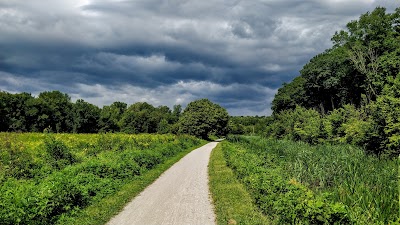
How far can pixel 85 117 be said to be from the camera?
279 feet

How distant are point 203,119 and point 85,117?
31089 millimetres

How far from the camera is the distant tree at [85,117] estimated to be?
3250 inches

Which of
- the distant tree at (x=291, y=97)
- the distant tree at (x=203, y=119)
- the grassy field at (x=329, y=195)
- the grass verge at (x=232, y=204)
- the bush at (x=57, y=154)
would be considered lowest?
the grass verge at (x=232, y=204)

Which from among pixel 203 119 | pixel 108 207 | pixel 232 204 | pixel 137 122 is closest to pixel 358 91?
pixel 203 119

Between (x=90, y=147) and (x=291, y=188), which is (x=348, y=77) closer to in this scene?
(x=90, y=147)

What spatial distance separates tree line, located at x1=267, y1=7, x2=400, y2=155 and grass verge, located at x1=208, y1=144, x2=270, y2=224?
→ 1369 centimetres

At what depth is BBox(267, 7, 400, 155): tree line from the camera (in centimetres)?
2475

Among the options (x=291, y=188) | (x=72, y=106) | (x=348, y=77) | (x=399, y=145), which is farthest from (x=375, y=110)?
(x=72, y=106)

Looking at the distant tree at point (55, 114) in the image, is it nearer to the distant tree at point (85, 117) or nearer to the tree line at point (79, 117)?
the tree line at point (79, 117)

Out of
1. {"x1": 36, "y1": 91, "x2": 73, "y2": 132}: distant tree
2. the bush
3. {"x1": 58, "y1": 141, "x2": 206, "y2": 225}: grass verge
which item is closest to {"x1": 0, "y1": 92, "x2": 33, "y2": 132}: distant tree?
{"x1": 36, "y1": 91, "x2": 73, "y2": 132}: distant tree

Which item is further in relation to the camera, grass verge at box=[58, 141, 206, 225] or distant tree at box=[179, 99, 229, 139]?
distant tree at box=[179, 99, 229, 139]

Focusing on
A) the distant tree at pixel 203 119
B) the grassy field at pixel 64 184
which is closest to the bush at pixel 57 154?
the grassy field at pixel 64 184

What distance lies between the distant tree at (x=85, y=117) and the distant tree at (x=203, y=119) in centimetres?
2432

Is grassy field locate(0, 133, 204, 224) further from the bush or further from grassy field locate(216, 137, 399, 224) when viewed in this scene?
grassy field locate(216, 137, 399, 224)
